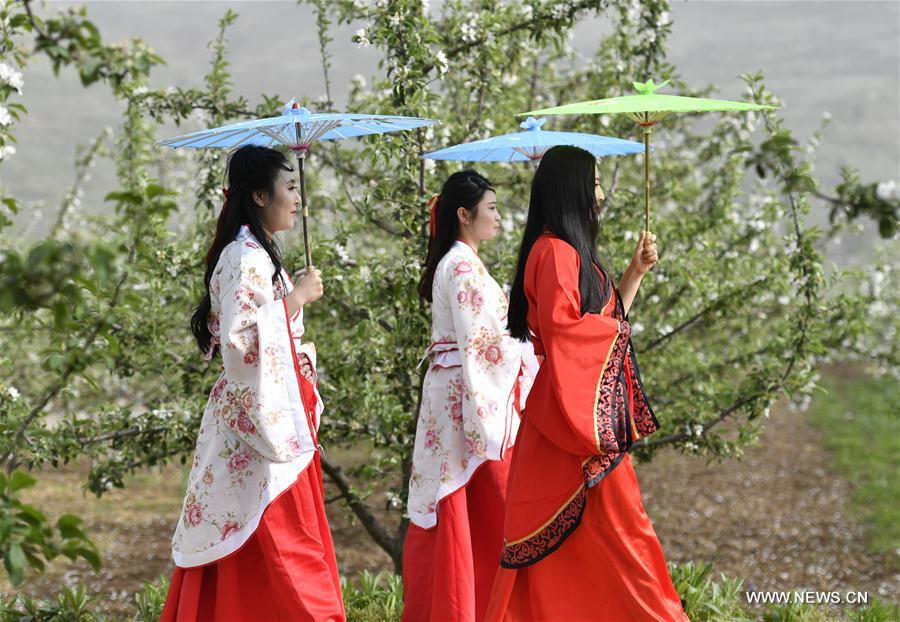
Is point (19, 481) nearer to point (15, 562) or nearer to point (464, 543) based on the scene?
point (15, 562)

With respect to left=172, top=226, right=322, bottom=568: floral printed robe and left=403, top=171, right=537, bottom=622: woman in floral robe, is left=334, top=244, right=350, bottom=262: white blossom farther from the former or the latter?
left=172, top=226, right=322, bottom=568: floral printed robe

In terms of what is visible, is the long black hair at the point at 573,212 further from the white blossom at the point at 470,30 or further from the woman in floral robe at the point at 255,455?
the white blossom at the point at 470,30

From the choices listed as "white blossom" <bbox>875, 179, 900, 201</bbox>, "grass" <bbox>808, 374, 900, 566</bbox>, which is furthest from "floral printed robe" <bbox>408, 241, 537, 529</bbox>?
"grass" <bbox>808, 374, 900, 566</bbox>

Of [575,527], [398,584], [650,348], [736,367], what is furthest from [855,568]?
[575,527]

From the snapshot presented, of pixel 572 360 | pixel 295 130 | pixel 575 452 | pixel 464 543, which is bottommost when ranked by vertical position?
pixel 464 543

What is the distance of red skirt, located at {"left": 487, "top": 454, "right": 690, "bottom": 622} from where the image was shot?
10.6 ft

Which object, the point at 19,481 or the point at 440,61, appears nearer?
the point at 19,481

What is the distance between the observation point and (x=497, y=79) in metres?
5.07

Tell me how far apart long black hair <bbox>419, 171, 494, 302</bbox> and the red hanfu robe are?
2.33ft

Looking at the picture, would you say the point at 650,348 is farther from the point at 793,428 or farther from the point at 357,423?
the point at 793,428

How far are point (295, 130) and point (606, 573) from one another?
1.85 m

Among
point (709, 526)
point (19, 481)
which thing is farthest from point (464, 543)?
point (709, 526)

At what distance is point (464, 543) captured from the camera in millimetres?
3801

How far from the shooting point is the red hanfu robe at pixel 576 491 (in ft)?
10.6
